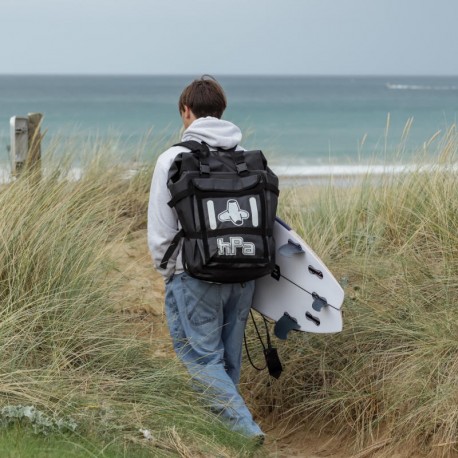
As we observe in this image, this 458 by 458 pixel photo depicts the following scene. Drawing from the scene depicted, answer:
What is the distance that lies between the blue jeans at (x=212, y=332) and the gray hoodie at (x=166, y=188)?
160 mm

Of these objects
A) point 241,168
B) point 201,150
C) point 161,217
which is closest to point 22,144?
point 161,217

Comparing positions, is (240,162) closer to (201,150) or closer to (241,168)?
(241,168)

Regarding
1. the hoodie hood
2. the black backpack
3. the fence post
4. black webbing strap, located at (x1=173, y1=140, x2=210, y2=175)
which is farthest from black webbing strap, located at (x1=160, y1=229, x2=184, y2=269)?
the fence post

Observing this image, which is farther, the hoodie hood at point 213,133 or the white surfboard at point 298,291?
the white surfboard at point 298,291

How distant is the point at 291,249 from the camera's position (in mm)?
4688

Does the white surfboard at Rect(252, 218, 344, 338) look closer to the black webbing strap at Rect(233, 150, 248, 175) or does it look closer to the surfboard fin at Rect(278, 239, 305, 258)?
the surfboard fin at Rect(278, 239, 305, 258)

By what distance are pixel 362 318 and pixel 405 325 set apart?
0.94ft

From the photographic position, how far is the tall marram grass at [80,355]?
159 inches

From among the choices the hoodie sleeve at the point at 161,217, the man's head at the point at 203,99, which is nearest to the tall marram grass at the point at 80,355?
the hoodie sleeve at the point at 161,217

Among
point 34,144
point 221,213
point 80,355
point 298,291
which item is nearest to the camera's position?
point 221,213

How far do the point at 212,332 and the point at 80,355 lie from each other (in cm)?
68

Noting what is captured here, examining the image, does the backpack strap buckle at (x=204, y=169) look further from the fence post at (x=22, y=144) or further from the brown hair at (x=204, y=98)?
the fence post at (x=22, y=144)

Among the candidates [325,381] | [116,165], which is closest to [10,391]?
Result: [325,381]

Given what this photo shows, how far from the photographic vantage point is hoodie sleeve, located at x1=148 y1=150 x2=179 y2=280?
14.3ft
